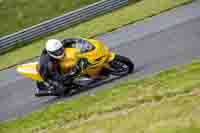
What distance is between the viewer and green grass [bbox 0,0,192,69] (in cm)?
2173

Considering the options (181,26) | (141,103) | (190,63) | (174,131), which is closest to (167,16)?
(181,26)

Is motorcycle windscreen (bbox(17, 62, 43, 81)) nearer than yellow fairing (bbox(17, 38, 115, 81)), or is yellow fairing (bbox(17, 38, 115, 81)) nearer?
yellow fairing (bbox(17, 38, 115, 81))

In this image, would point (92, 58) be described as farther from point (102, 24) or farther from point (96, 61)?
point (102, 24)

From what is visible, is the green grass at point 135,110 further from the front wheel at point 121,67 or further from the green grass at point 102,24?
the green grass at point 102,24

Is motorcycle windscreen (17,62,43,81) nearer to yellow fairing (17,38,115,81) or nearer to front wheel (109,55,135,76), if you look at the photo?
yellow fairing (17,38,115,81)

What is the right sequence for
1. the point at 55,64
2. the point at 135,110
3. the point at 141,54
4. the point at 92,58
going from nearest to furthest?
the point at 135,110 < the point at 92,58 < the point at 55,64 < the point at 141,54

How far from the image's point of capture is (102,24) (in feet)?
73.9

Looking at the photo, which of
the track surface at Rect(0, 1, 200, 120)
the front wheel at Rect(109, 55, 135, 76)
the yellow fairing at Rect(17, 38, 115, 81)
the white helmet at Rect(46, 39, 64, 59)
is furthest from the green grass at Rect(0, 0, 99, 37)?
the front wheel at Rect(109, 55, 135, 76)

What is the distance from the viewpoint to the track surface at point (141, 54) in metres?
15.4

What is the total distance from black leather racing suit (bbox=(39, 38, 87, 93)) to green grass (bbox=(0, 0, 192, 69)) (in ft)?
19.7

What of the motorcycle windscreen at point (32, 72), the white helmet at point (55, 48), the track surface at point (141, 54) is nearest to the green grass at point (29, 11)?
the track surface at point (141, 54)

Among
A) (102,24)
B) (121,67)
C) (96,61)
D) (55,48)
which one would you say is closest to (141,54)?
(121,67)

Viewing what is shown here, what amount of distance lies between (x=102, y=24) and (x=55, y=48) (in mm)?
8051

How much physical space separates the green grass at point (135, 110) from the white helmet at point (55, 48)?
1.53 meters
